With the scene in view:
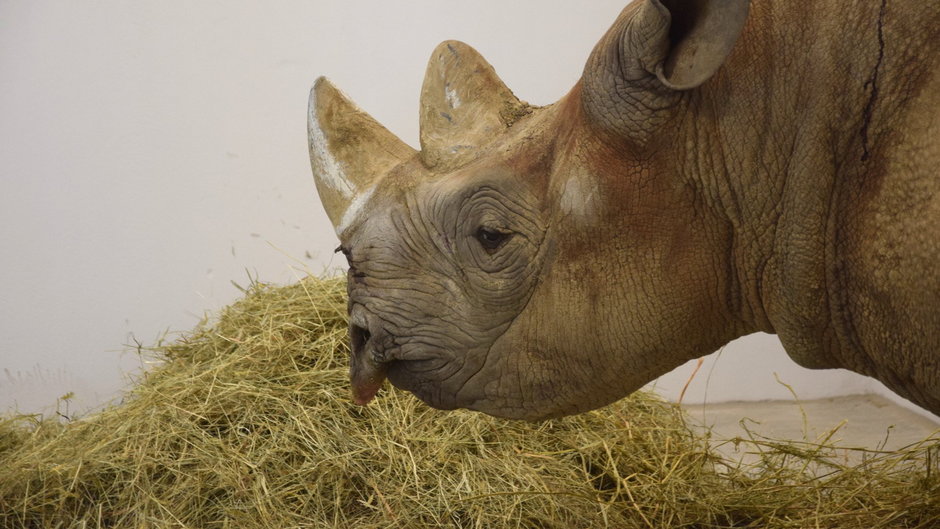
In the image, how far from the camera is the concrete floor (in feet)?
11.7

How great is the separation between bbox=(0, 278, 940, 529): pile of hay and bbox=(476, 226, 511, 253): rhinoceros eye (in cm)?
86

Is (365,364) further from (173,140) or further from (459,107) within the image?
(173,140)

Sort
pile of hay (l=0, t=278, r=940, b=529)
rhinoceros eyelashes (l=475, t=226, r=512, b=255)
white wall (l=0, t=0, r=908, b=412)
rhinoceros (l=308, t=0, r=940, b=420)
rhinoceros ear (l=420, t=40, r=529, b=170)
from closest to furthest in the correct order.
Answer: rhinoceros (l=308, t=0, r=940, b=420), rhinoceros eyelashes (l=475, t=226, r=512, b=255), rhinoceros ear (l=420, t=40, r=529, b=170), pile of hay (l=0, t=278, r=940, b=529), white wall (l=0, t=0, r=908, b=412)

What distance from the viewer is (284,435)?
8.19 feet

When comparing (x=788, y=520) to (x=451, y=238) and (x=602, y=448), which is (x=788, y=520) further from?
(x=451, y=238)

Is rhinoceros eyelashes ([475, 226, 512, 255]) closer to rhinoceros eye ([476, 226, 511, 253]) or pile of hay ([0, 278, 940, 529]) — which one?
rhinoceros eye ([476, 226, 511, 253])

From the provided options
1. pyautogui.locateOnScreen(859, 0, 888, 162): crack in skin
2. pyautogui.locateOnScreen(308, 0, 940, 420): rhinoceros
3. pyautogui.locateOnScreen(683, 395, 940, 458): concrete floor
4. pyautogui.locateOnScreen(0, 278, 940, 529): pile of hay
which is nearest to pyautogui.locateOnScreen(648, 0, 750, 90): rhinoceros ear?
pyautogui.locateOnScreen(308, 0, 940, 420): rhinoceros

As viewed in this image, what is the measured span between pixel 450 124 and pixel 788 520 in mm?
1219

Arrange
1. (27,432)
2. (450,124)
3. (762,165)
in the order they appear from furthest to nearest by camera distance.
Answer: (27,432)
(450,124)
(762,165)

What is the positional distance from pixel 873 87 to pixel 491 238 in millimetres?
573

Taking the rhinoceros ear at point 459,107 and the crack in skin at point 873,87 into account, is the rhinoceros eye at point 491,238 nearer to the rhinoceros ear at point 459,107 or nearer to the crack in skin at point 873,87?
the rhinoceros ear at point 459,107

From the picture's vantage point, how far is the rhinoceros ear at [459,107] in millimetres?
1638

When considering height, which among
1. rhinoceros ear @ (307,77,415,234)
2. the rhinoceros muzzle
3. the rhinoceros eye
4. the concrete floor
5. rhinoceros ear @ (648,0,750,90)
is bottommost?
the concrete floor

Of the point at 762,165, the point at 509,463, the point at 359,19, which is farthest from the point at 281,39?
the point at 762,165
